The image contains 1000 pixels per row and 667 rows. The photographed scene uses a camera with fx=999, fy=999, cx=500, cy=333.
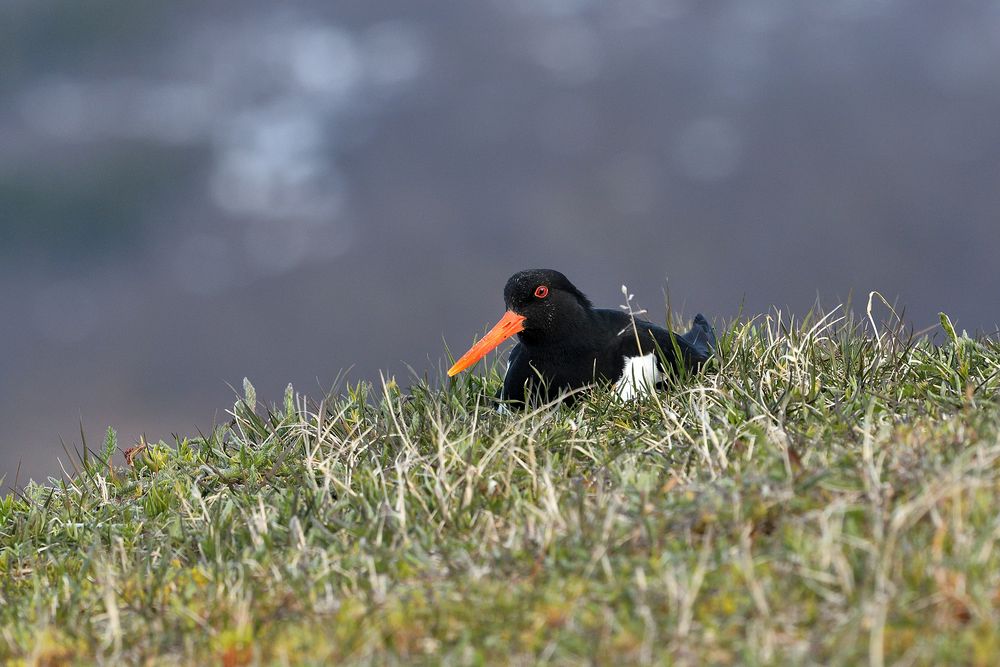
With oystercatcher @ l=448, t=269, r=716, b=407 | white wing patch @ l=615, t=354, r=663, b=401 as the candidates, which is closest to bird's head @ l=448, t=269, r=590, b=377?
oystercatcher @ l=448, t=269, r=716, b=407

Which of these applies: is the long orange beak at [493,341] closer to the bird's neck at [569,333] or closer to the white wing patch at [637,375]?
the bird's neck at [569,333]

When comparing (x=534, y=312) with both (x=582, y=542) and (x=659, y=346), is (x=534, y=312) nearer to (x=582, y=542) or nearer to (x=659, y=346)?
(x=659, y=346)

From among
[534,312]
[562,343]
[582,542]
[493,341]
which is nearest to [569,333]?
[562,343]

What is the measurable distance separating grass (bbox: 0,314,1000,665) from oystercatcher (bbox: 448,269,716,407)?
26.6 inches

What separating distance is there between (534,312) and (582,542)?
11.7 ft

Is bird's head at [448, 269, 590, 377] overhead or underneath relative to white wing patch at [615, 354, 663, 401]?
overhead

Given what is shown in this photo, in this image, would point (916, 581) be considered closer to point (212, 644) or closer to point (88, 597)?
point (212, 644)

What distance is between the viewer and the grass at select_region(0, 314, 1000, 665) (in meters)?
3.26

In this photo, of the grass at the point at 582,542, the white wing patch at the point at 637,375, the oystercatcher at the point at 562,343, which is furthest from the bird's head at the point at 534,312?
the grass at the point at 582,542

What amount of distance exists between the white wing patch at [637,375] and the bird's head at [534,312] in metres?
0.56

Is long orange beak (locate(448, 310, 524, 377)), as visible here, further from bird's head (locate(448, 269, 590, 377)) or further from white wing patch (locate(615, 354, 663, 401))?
white wing patch (locate(615, 354, 663, 401))

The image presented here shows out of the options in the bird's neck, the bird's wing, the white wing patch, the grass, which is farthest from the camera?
the bird's neck

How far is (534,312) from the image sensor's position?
24.1ft

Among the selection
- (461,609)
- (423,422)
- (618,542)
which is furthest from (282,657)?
(423,422)
